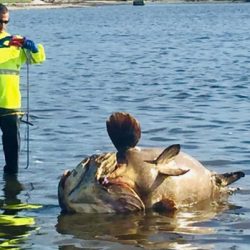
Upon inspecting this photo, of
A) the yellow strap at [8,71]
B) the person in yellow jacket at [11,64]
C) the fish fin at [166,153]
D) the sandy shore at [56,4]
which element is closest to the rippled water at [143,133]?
the fish fin at [166,153]

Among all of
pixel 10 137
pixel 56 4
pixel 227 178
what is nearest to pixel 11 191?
pixel 10 137

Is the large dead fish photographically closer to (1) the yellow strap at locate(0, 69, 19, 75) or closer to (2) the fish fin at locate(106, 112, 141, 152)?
(2) the fish fin at locate(106, 112, 141, 152)

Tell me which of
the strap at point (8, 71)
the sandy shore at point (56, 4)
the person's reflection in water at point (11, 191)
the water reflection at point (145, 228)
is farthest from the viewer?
the sandy shore at point (56, 4)

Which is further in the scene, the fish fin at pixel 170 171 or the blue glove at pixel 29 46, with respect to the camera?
the blue glove at pixel 29 46

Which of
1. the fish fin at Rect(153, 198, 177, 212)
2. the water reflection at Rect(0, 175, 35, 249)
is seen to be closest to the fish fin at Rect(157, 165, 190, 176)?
the fish fin at Rect(153, 198, 177, 212)

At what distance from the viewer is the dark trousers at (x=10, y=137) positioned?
12.0 meters

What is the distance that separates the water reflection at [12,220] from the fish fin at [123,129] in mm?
1169

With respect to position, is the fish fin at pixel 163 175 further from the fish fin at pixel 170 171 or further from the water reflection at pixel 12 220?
the water reflection at pixel 12 220

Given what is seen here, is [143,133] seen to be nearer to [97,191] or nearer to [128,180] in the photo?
[128,180]

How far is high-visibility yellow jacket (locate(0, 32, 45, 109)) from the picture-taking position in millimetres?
11898

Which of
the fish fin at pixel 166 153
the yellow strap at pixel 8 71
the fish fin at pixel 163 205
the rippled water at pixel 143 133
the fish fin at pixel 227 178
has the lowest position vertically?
the rippled water at pixel 143 133

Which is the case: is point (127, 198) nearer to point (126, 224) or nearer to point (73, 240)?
point (126, 224)

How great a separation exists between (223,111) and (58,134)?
4.13 m

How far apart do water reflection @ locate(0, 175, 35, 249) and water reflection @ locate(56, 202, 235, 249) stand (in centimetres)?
34
